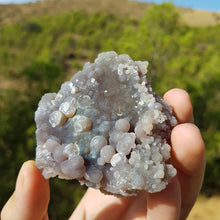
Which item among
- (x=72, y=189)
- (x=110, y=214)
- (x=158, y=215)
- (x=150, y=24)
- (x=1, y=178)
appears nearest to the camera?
(x=158, y=215)

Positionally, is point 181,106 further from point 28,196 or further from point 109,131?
point 28,196

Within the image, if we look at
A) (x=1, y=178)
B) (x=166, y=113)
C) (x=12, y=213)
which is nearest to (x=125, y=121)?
(x=166, y=113)

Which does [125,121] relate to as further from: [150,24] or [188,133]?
[150,24]

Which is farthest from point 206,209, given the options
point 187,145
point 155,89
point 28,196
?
point 28,196

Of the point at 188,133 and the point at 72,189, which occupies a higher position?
the point at 188,133

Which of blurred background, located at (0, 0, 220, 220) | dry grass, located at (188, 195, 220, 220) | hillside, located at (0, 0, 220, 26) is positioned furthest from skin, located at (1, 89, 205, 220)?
hillside, located at (0, 0, 220, 26)

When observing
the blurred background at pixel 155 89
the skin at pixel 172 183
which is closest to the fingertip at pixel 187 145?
the skin at pixel 172 183
